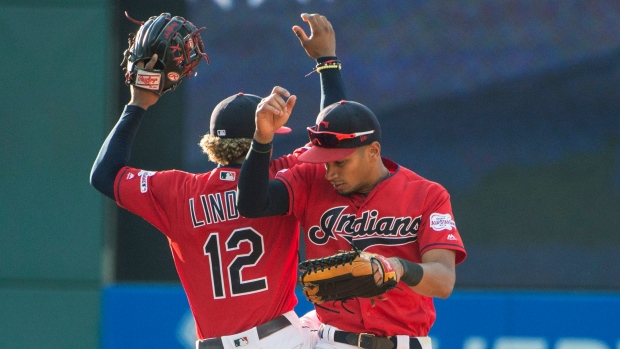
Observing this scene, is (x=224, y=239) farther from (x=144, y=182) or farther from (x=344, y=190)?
(x=344, y=190)

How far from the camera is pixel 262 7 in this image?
504 centimetres

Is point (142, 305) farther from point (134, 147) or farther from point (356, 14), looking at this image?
point (356, 14)

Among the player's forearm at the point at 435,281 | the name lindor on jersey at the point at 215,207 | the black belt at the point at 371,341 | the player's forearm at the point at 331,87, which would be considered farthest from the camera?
the player's forearm at the point at 331,87

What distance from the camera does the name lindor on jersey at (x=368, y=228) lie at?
120 inches

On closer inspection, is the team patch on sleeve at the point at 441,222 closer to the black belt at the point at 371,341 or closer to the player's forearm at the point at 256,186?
the black belt at the point at 371,341

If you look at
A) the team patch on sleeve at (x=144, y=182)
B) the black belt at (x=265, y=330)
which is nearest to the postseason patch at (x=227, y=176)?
the team patch on sleeve at (x=144, y=182)

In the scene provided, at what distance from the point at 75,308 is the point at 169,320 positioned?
0.54m

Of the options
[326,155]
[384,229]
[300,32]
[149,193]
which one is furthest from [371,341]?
[300,32]

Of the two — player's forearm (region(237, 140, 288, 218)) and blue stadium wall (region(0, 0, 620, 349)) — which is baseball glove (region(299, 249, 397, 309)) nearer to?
player's forearm (region(237, 140, 288, 218))

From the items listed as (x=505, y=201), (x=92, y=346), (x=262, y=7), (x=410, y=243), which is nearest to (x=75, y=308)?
(x=92, y=346)

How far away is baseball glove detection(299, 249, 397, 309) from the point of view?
267 cm

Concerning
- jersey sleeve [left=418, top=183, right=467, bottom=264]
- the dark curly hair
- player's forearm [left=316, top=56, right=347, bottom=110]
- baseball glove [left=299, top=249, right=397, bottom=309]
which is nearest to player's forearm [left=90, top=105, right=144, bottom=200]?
the dark curly hair

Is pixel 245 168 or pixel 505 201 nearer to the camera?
pixel 245 168

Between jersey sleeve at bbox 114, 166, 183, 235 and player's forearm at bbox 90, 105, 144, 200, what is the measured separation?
3cm
